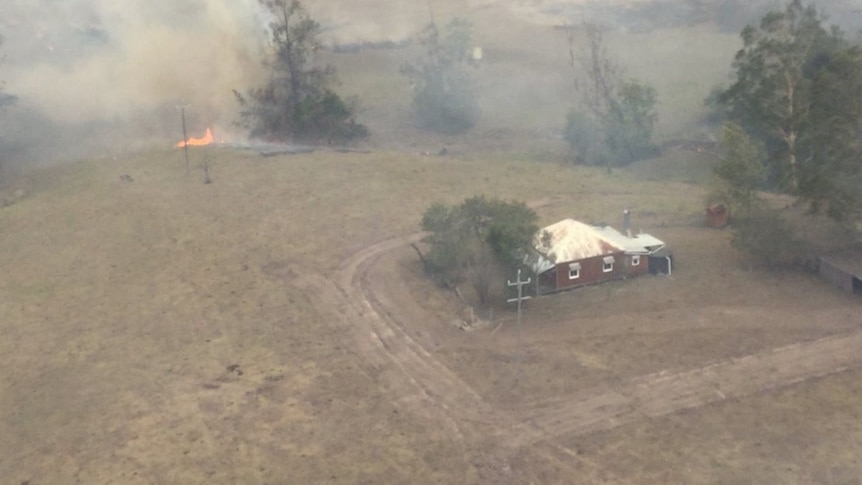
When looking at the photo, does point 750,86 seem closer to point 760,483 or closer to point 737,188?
point 737,188

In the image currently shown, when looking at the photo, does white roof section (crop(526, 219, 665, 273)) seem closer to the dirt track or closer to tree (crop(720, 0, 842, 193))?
the dirt track

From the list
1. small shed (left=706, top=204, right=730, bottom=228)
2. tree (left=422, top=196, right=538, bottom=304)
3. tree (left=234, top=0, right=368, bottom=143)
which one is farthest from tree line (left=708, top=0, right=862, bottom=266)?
tree (left=234, top=0, right=368, bottom=143)

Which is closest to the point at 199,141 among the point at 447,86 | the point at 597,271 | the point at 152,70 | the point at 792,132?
the point at 152,70

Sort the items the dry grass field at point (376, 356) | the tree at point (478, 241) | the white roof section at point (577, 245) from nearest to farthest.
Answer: the dry grass field at point (376, 356)
the tree at point (478, 241)
the white roof section at point (577, 245)

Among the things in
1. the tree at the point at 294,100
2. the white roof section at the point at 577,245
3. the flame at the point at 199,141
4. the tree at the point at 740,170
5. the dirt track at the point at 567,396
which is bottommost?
the dirt track at the point at 567,396

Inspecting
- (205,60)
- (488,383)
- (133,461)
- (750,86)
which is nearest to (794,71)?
(750,86)

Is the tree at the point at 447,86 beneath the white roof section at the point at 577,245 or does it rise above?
above

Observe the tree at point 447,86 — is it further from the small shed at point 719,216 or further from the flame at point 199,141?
the small shed at point 719,216

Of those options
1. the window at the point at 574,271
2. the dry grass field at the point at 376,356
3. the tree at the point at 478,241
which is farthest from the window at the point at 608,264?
the tree at the point at 478,241
